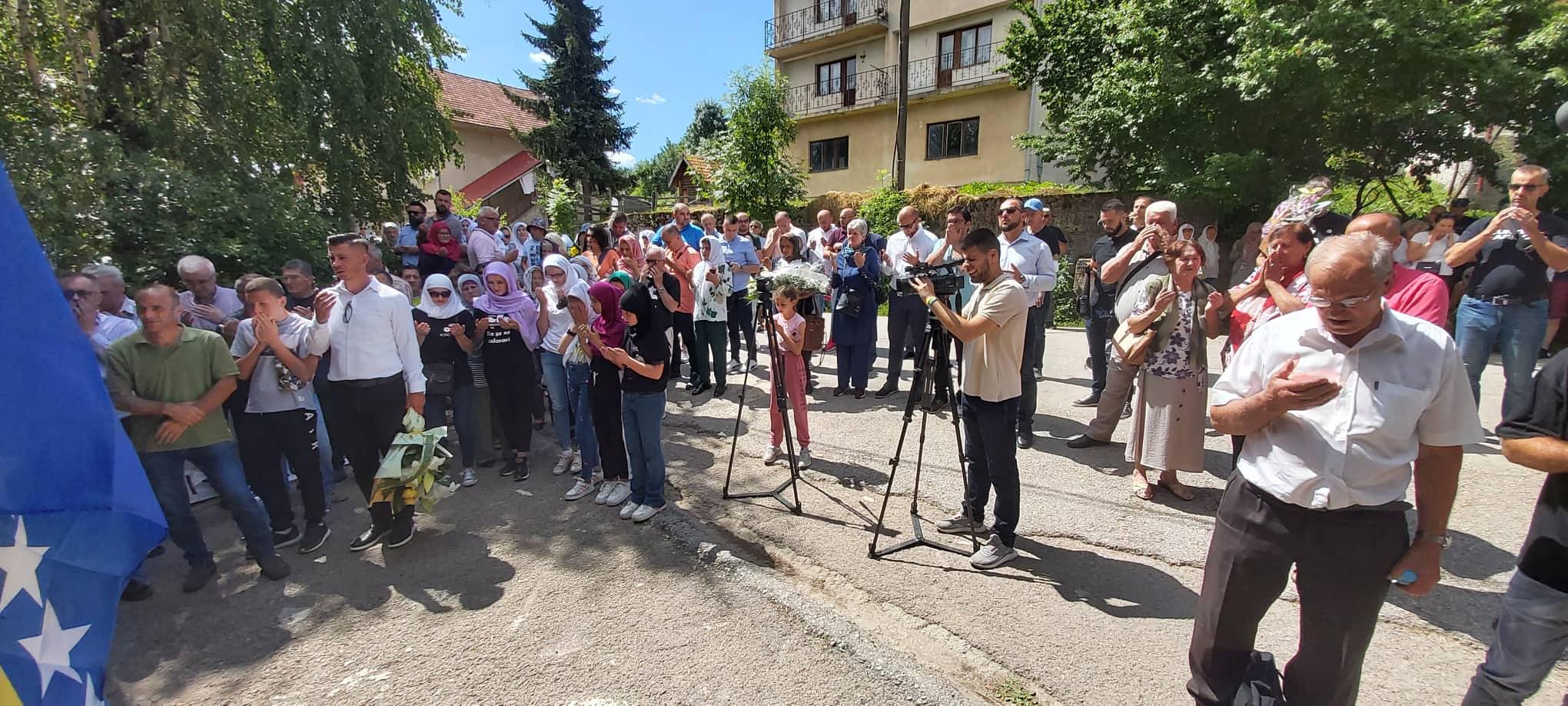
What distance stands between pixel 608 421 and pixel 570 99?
25384 millimetres

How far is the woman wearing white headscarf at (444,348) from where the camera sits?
519 centimetres

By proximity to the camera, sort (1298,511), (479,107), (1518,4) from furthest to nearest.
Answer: (479,107)
(1518,4)
(1298,511)

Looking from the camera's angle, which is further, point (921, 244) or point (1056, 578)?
point (921, 244)

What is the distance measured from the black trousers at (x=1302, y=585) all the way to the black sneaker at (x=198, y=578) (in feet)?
17.4

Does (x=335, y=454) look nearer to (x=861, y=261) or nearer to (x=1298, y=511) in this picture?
(x=861, y=261)

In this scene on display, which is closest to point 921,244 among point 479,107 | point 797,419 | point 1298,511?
point 797,419

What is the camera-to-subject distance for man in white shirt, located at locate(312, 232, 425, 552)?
4.17 meters

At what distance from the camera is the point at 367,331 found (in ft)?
13.7

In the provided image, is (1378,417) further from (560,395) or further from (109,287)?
(109,287)

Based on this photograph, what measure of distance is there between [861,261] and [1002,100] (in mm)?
17805

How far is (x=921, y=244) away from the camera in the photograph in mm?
7059

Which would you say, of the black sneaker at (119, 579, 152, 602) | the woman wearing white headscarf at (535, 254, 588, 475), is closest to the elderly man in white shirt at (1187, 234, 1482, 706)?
the woman wearing white headscarf at (535, 254, 588, 475)

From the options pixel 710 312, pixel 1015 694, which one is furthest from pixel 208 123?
pixel 1015 694

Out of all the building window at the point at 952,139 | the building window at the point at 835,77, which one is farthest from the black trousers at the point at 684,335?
the building window at the point at 835,77
